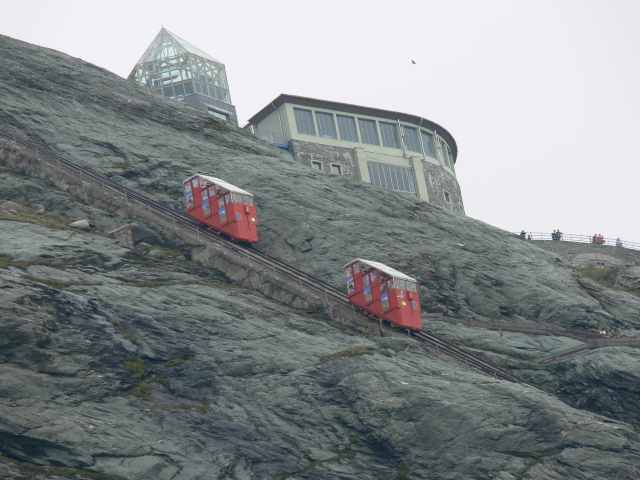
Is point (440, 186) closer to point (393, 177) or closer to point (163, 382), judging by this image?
point (393, 177)

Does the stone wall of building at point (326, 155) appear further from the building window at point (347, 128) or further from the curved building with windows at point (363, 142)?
the building window at point (347, 128)

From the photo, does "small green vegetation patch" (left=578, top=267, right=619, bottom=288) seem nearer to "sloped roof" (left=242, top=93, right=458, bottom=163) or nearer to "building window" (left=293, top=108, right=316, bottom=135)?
"sloped roof" (left=242, top=93, right=458, bottom=163)

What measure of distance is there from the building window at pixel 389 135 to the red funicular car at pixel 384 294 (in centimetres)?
3912

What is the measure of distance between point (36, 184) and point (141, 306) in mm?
19853

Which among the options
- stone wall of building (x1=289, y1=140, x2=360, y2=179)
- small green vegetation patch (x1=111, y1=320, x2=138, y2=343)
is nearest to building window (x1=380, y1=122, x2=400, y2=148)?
stone wall of building (x1=289, y1=140, x2=360, y2=179)

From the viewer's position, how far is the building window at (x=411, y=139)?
8312 centimetres

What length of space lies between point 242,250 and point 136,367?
628 inches

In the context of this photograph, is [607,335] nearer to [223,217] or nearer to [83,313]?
[223,217]

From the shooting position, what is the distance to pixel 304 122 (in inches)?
3073

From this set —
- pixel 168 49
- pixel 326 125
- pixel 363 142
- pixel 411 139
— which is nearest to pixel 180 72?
pixel 168 49

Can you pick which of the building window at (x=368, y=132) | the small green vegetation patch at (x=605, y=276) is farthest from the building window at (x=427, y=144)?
the small green vegetation patch at (x=605, y=276)

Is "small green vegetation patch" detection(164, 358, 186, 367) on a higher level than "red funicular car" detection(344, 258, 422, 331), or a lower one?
lower

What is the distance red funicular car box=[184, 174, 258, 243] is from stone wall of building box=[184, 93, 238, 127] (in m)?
34.2

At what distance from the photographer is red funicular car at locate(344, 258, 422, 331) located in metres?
41.9
